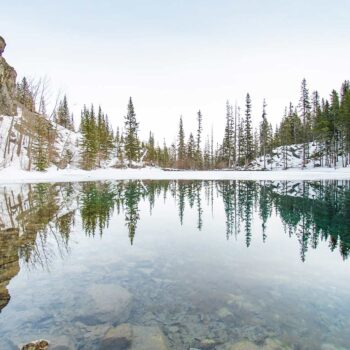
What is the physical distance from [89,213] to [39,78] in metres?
35.3

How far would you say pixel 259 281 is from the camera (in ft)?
15.5

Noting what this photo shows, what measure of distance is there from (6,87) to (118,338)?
45.9m

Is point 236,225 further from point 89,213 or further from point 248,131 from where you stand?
point 248,131

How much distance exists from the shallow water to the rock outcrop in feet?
118

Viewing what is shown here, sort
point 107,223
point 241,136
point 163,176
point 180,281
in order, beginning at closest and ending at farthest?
point 180,281 < point 107,223 < point 163,176 < point 241,136

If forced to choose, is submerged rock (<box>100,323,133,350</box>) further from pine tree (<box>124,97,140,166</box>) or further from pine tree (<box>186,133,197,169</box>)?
pine tree (<box>186,133,197,169</box>)

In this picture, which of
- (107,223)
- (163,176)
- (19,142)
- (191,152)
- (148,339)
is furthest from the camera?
(191,152)

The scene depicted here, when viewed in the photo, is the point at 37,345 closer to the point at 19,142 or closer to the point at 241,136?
the point at 19,142

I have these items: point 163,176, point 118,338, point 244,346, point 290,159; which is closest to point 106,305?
point 118,338

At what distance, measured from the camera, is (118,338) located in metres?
3.13

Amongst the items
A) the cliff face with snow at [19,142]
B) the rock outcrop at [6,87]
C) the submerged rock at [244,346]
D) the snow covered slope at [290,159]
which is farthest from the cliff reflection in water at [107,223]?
the snow covered slope at [290,159]

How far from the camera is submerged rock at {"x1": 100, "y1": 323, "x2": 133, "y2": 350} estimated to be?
2.96m

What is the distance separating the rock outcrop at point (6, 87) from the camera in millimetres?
36944

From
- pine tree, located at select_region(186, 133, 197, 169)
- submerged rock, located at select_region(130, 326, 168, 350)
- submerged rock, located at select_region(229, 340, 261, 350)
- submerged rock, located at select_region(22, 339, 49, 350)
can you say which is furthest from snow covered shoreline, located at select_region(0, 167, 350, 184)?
pine tree, located at select_region(186, 133, 197, 169)
